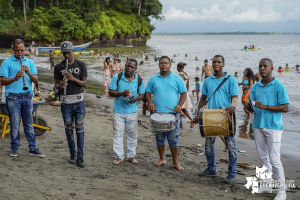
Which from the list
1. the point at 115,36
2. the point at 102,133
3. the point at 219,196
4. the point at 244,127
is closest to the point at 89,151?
the point at 102,133

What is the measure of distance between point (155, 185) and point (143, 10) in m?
63.9

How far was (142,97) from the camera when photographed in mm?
6039

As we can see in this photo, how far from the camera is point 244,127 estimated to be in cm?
1042

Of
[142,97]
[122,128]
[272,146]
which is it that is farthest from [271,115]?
[122,128]

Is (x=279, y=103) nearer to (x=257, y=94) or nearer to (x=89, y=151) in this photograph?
(x=257, y=94)

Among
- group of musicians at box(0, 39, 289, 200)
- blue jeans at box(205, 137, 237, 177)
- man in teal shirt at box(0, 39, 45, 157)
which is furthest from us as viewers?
man in teal shirt at box(0, 39, 45, 157)

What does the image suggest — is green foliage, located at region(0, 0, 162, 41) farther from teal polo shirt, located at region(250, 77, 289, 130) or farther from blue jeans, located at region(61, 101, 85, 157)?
teal polo shirt, located at region(250, 77, 289, 130)

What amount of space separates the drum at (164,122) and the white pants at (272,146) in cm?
141

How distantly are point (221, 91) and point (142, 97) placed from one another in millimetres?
1447

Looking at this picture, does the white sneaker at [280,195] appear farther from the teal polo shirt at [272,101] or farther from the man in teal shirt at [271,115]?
the teal polo shirt at [272,101]

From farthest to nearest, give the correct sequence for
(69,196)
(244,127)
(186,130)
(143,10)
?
(143,10) < (244,127) < (186,130) < (69,196)

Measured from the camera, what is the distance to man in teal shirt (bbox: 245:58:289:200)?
480 centimetres

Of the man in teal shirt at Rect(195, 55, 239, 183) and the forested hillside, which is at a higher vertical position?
the forested hillside

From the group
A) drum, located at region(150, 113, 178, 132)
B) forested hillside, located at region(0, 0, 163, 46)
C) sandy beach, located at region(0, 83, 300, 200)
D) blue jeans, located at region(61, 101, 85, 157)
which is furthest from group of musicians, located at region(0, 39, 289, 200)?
forested hillside, located at region(0, 0, 163, 46)
